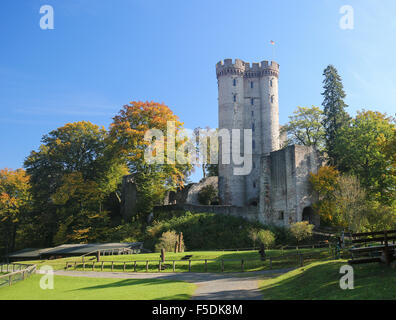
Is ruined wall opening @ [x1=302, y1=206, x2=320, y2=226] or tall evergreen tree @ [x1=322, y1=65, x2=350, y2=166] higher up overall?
tall evergreen tree @ [x1=322, y1=65, x2=350, y2=166]

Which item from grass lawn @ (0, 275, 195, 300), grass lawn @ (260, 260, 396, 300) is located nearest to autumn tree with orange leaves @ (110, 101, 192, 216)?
grass lawn @ (0, 275, 195, 300)

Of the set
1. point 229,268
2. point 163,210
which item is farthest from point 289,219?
point 229,268

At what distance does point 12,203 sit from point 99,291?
33838mm

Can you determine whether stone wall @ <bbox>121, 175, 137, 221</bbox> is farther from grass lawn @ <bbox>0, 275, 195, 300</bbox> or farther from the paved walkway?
the paved walkway

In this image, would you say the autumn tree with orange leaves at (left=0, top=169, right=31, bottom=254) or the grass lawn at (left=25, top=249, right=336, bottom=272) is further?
the autumn tree with orange leaves at (left=0, top=169, right=31, bottom=254)

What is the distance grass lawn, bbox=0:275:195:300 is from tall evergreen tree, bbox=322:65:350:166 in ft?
105

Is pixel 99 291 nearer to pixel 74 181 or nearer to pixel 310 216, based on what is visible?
pixel 310 216

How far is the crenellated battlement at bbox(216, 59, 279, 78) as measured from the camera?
53.1 metres

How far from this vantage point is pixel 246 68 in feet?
182

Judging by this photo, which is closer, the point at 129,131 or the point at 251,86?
the point at 129,131
